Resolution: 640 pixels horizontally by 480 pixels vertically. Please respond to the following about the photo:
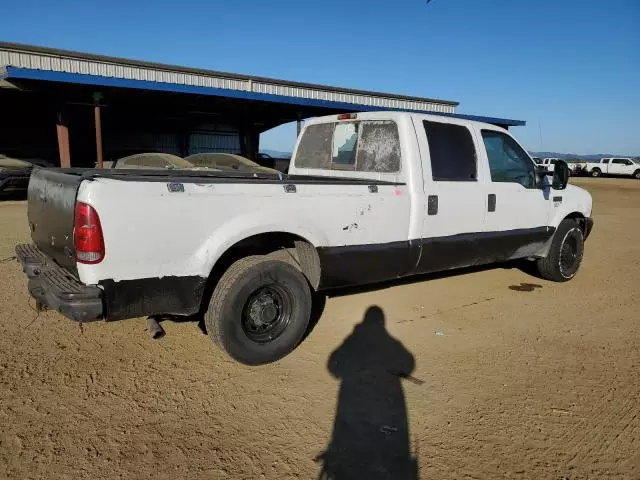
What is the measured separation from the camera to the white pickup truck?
2998mm

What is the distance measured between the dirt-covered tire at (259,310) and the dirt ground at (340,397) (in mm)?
179

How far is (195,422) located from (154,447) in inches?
12.4

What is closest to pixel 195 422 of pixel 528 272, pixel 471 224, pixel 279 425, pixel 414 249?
pixel 279 425

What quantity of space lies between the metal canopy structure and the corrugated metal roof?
0.04 metres

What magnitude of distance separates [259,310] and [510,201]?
3234mm

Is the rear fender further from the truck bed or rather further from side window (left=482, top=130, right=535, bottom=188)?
side window (left=482, top=130, right=535, bottom=188)

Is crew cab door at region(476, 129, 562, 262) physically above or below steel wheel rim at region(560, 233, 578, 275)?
above

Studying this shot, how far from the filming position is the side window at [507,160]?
5.25 m

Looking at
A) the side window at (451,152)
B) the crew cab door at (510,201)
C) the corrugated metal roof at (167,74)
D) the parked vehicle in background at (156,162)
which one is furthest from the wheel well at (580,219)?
the corrugated metal roof at (167,74)

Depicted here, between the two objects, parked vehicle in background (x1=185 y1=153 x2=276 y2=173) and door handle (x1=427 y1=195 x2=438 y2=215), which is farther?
parked vehicle in background (x1=185 y1=153 x2=276 y2=173)

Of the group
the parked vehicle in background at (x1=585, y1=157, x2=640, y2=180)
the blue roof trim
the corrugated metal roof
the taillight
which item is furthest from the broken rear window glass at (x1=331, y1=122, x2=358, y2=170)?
the parked vehicle in background at (x1=585, y1=157, x2=640, y2=180)

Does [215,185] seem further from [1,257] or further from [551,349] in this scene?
[1,257]

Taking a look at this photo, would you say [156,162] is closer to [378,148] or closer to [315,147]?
[315,147]

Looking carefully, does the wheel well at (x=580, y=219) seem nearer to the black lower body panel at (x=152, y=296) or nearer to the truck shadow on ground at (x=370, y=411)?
the truck shadow on ground at (x=370, y=411)
